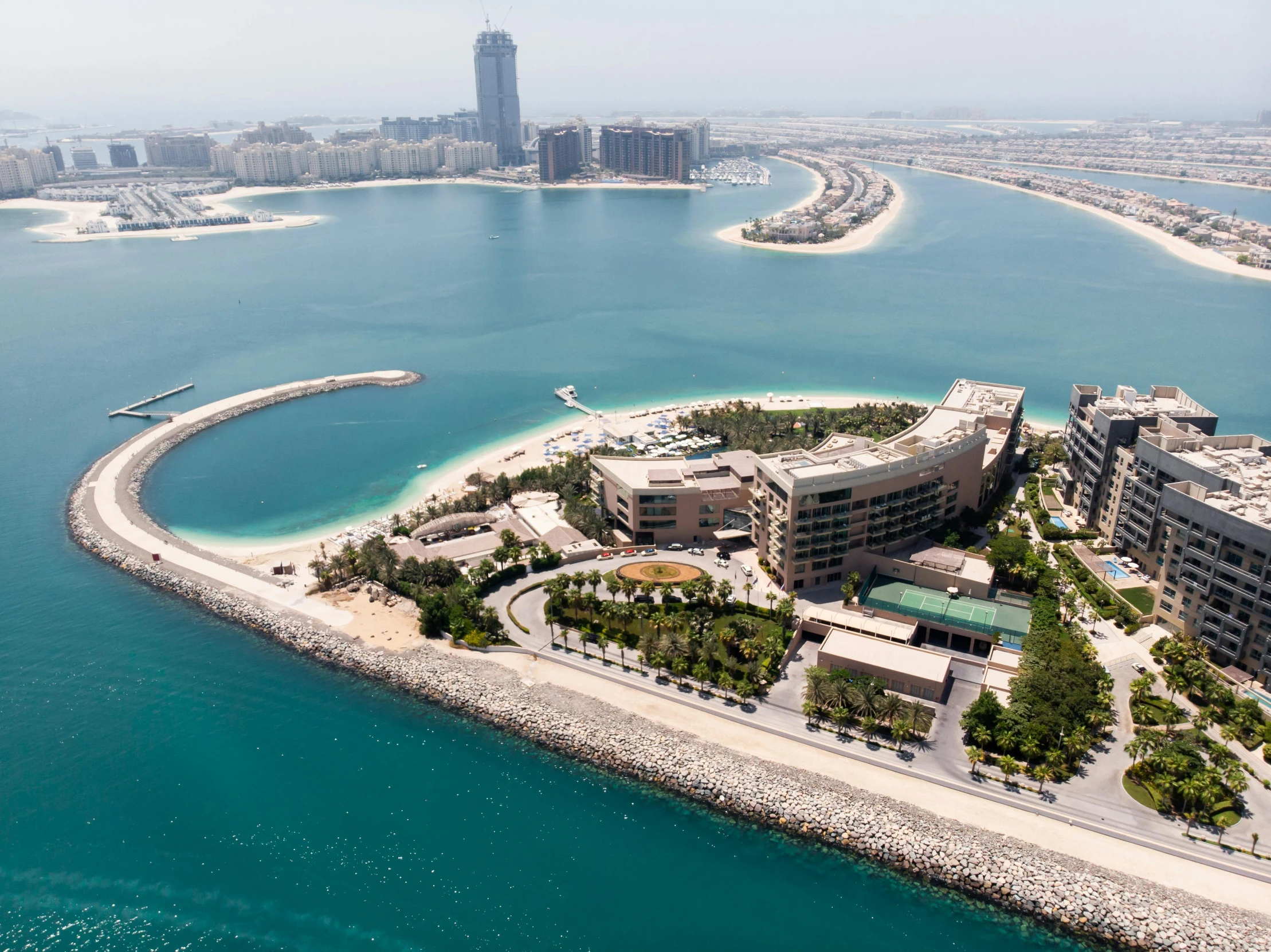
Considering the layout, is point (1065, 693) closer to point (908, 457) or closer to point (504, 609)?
point (908, 457)

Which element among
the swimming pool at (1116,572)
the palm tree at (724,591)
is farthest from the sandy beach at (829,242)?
the palm tree at (724,591)

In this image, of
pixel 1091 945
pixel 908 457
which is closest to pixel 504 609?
pixel 908 457

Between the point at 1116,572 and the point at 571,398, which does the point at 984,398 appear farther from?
the point at 571,398

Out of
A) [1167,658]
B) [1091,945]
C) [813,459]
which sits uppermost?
[813,459]

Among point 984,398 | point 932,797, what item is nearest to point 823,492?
point 932,797

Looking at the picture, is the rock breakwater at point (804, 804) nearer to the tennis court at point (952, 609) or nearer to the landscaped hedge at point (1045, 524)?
the tennis court at point (952, 609)

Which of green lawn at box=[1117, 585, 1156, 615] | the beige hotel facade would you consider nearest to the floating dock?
the beige hotel facade
